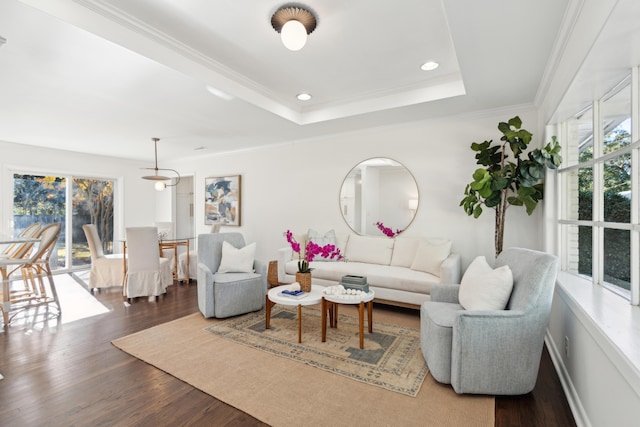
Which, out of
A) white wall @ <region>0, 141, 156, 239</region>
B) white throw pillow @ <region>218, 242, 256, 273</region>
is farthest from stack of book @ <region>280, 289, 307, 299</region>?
white wall @ <region>0, 141, 156, 239</region>

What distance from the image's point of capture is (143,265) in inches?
167

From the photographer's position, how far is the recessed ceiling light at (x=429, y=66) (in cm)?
295

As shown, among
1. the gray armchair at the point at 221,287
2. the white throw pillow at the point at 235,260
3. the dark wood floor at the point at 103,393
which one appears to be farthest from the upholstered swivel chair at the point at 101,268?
the white throw pillow at the point at 235,260

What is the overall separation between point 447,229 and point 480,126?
4.45 ft

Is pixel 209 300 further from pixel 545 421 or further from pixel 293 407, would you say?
pixel 545 421

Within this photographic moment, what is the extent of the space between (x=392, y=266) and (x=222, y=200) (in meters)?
3.84

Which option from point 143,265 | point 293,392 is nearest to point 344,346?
point 293,392

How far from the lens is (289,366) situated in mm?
2404

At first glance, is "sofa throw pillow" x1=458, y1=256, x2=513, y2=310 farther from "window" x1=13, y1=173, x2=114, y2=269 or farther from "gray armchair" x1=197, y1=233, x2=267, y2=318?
"window" x1=13, y1=173, x2=114, y2=269

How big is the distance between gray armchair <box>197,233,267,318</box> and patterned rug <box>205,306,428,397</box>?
5.6 inches

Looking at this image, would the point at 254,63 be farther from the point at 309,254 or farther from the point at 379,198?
the point at 379,198

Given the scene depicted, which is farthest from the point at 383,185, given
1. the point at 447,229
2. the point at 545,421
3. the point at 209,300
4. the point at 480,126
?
the point at 545,421

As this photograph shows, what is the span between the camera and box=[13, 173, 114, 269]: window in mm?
5626

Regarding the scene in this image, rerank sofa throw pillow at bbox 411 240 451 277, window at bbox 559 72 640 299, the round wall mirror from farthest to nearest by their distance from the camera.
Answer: the round wall mirror < sofa throw pillow at bbox 411 240 451 277 < window at bbox 559 72 640 299
